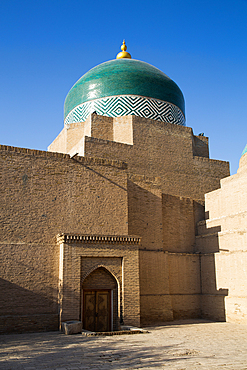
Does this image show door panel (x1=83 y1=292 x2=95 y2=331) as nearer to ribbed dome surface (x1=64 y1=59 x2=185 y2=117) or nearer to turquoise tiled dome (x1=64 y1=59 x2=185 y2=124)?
turquoise tiled dome (x1=64 y1=59 x2=185 y2=124)

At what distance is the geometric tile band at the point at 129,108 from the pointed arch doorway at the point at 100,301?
6.91 m

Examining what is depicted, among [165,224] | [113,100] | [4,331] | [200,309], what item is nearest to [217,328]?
[200,309]

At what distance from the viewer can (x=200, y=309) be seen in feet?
37.4

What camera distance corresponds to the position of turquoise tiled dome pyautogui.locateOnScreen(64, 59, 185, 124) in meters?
14.1

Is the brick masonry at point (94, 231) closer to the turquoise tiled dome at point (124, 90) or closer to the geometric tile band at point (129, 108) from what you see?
the geometric tile band at point (129, 108)

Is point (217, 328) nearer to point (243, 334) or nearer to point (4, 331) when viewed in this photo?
point (243, 334)

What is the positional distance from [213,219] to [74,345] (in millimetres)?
6802

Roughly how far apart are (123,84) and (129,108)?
1.09 metres

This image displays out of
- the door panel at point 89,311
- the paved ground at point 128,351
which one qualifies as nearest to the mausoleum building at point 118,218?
the door panel at point 89,311

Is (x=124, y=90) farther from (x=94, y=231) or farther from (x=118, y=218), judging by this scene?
(x=94, y=231)

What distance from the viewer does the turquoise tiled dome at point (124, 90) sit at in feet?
46.4

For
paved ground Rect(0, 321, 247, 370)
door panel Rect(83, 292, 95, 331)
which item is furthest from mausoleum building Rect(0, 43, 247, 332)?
paved ground Rect(0, 321, 247, 370)

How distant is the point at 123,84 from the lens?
14.3m

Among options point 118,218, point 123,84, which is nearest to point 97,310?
point 118,218
